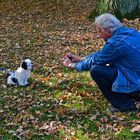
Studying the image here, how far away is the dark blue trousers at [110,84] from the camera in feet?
23.4

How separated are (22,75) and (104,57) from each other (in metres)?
2.83

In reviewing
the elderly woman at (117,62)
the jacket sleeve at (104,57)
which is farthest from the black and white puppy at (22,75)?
the elderly woman at (117,62)

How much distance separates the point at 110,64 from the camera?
7.15m

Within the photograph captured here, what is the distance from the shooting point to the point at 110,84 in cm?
719

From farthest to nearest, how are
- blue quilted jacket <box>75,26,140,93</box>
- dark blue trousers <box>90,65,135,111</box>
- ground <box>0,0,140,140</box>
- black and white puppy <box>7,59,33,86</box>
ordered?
black and white puppy <box>7,59,33,86</box>
dark blue trousers <box>90,65,135,111</box>
ground <box>0,0,140,140</box>
blue quilted jacket <box>75,26,140,93</box>

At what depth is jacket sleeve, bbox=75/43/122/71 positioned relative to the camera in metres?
6.87

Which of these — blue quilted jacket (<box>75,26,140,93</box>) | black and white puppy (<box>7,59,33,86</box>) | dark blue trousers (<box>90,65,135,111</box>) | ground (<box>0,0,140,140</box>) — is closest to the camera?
blue quilted jacket (<box>75,26,140,93</box>)

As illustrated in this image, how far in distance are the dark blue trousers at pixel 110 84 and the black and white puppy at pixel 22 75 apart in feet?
8.10

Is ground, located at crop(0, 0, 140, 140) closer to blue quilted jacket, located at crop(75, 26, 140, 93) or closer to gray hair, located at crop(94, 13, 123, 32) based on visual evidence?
blue quilted jacket, located at crop(75, 26, 140, 93)

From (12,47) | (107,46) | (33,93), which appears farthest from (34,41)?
(107,46)

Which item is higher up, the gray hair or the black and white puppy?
the gray hair

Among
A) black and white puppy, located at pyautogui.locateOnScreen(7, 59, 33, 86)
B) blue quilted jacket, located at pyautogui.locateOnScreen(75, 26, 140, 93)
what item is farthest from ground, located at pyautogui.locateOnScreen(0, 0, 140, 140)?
blue quilted jacket, located at pyautogui.locateOnScreen(75, 26, 140, 93)

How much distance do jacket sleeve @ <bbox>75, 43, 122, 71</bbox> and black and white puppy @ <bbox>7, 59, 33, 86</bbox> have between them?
7.16ft

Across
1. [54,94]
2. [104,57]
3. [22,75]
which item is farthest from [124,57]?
[22,75]
